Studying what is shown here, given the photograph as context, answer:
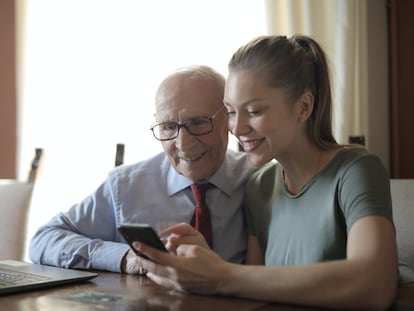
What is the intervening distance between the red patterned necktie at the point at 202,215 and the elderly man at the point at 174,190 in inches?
0.5

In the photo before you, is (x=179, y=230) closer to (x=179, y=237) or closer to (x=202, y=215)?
(x=179, y=237)

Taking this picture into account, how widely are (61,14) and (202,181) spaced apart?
151cm

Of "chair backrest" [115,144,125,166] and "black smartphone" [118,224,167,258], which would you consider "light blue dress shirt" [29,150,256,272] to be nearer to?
"black smartphone" [118,224,167,258]

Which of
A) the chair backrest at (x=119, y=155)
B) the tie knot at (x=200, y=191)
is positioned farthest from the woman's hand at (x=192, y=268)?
the chair backrest at (x=119, y=155)

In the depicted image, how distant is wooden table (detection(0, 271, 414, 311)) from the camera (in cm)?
107

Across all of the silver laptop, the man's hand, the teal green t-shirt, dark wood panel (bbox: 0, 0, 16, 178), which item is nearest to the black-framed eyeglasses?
the teal green t-shirt

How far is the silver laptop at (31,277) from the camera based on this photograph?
4.10 ft

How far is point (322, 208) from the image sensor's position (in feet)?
4.30

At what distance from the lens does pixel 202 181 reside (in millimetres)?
1722

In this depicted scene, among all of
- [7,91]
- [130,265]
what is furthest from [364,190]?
[7,91]

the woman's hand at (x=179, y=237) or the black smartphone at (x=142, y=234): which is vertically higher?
the black smartphone at (x=142, y=234)

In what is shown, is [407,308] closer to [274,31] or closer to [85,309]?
[85,309]

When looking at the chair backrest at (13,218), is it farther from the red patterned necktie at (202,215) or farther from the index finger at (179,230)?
the index finger at (179,230)

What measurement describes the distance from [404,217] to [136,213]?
82 cm
